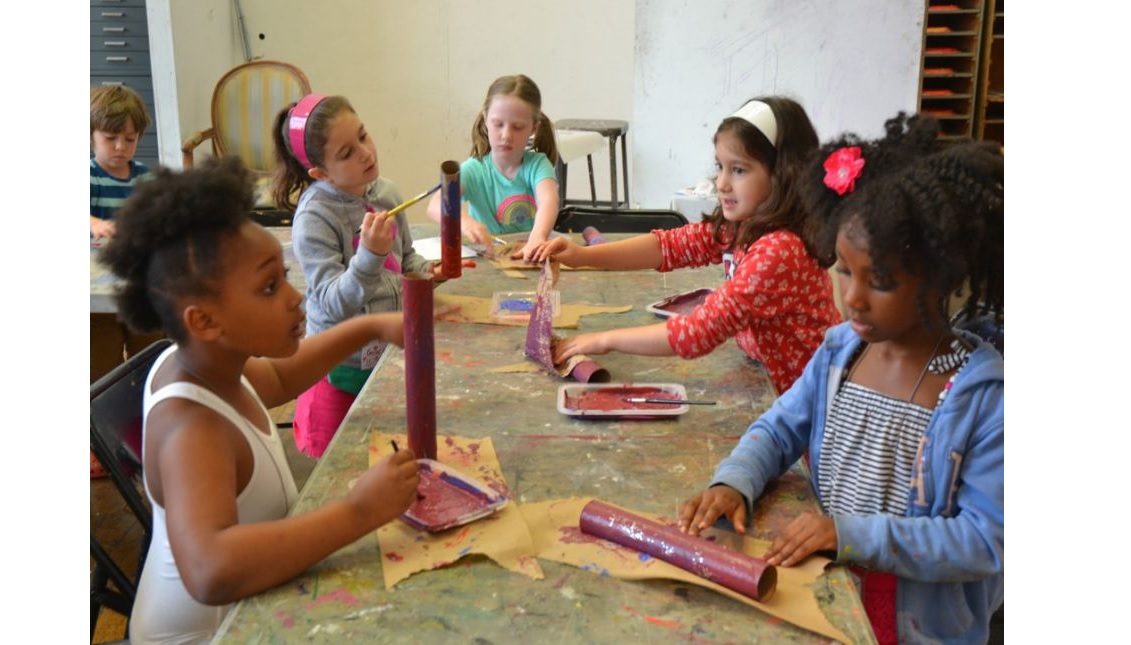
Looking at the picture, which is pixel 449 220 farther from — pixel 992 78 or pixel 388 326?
pixel 992 78

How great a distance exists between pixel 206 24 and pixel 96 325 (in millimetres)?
2869

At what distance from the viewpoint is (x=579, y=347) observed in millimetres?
1889

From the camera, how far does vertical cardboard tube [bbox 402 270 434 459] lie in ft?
4.70

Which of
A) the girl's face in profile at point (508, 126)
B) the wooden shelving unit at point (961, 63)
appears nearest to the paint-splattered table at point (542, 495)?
the girl's face in profile at point (508, 126)

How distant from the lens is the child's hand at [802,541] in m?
1.21

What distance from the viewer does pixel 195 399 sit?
4.23ft

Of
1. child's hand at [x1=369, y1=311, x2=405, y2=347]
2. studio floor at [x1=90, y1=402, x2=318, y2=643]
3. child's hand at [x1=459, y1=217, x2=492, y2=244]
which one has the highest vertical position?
child's hand at [x1=459, y1=217, x2=492, y2=244]

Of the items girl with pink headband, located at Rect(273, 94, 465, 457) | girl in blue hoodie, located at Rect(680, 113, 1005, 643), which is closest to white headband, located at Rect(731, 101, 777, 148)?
girl in blue hoodie, located at Rect(680, 113, 1005, 643)

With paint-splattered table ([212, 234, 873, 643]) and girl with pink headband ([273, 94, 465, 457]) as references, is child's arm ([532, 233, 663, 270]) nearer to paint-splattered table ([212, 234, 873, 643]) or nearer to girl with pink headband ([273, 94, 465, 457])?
paint-splattered table ([212, 234, 873, 643])

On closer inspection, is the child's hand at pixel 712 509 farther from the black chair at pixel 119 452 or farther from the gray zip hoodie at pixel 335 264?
the gray zip hoodie at pixel 335 264

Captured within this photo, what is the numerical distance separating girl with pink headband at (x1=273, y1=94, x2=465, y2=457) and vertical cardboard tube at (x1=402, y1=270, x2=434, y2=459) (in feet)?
2.17

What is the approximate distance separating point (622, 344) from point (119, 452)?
884 mm

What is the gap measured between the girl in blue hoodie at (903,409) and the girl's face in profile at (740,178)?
17.7 inches

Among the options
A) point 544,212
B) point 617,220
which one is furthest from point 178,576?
point 617,220
